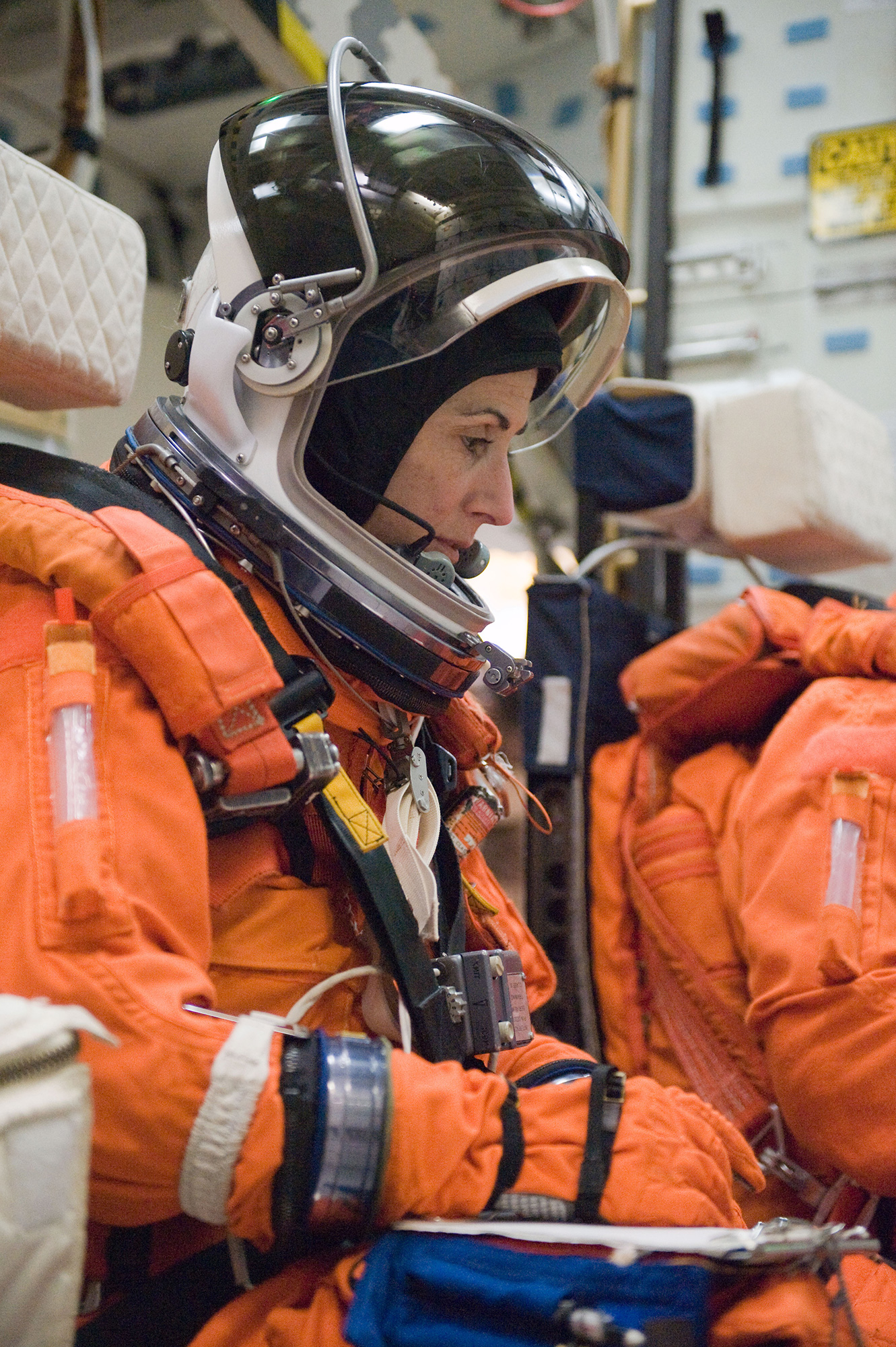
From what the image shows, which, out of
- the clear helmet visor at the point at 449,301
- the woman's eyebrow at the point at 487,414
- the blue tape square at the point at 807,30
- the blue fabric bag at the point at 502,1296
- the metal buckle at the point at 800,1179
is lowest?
the metal buckle at the point at 800,1179

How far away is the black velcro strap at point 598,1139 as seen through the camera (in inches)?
35.1

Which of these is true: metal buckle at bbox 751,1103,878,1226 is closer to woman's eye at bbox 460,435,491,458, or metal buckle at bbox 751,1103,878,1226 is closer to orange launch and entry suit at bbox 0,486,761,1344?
orange launch and entry suit at bbox 0,486,761,1344

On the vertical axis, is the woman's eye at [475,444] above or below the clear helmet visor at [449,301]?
below

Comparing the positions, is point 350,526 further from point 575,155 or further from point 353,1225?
point 575,155

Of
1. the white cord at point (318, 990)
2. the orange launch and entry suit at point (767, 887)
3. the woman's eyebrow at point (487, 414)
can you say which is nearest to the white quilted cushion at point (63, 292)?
the woman's eyebrow at point (487, 414)

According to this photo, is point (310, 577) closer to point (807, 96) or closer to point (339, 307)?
point (339, 307)

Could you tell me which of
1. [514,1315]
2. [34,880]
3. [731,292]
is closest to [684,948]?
[514,1315]

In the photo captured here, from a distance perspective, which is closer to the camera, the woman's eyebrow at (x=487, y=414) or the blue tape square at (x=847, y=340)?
the woman's eyebrow at (x=487, y=414)

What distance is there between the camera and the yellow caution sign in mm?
2865

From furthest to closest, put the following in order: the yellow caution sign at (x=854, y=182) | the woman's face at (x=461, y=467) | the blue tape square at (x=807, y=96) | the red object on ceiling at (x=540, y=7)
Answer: the red object on ceiling at (x=540, y=7) < the blue tape square at (x=807, y=96) < the yellow caution sign at (x=854, y=182) < the woman's face at (x=461, y=467)

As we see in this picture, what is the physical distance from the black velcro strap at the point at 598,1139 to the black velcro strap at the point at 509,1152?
5 centimetres

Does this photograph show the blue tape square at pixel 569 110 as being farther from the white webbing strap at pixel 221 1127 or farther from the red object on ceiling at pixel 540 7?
the white webbing strap at pixel 221 1127

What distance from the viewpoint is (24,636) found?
92 cm

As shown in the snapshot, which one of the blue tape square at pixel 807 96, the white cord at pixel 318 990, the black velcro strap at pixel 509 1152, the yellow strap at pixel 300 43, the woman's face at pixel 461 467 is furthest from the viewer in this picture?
the blue tape square at pixel 807 96
